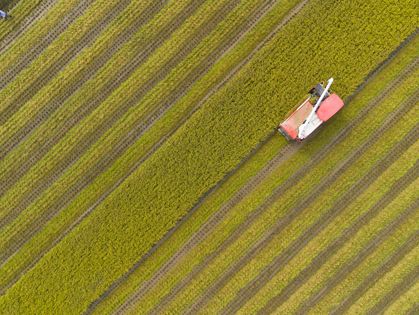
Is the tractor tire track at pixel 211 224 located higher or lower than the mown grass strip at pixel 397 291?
higher

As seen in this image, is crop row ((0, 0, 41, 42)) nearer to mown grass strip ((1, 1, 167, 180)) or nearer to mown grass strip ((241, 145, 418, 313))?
mown grass strip ((1, 1, 167, 180))

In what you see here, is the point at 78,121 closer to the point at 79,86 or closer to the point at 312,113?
the point at 79,86

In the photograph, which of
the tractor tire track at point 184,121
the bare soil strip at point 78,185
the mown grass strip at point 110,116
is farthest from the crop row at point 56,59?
the tractor tire track at point 184,121

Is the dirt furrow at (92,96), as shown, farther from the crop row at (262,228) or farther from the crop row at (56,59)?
the crop row at (262,228)

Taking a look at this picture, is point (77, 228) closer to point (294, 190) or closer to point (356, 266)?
point (294, 190)

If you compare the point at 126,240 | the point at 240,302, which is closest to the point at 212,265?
the point at 240,302

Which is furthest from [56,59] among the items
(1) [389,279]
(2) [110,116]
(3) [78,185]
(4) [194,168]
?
(1) [389,279]
